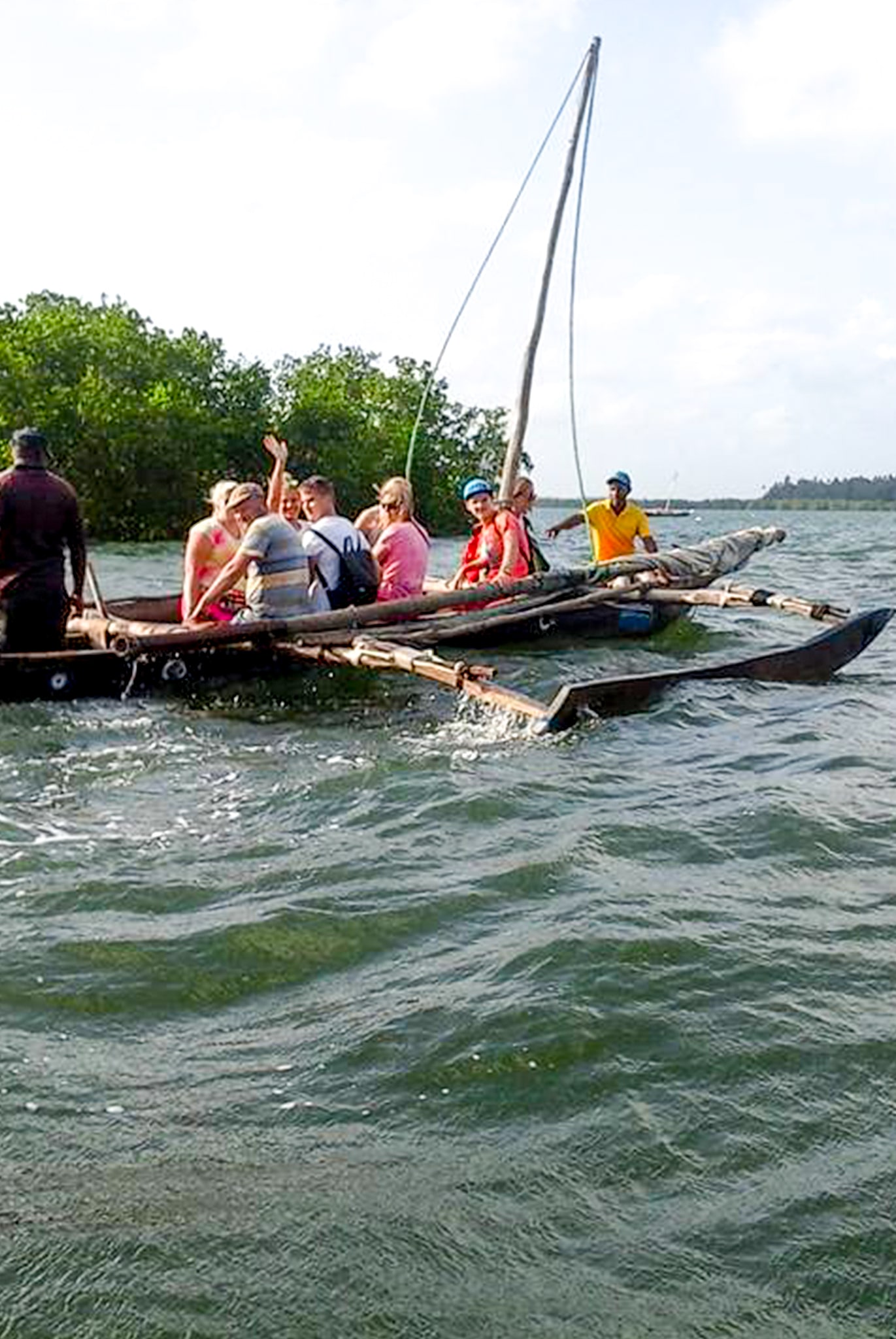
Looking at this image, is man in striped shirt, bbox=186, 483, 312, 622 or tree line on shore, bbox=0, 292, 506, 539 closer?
man in striped shirt, bbox=186, 483, 312, 622

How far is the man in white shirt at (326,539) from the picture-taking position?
10.9 metres

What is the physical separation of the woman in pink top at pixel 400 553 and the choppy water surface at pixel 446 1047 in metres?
4.22

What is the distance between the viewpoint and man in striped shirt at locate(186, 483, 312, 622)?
9758 mm

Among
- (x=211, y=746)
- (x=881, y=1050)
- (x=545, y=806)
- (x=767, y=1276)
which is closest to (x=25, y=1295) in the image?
(x=767, y=1276)

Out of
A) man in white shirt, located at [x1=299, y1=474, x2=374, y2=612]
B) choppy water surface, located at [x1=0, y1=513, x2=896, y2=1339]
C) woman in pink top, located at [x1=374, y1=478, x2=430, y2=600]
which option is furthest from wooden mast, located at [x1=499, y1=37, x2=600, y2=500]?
choppy water surface, located at [x1=0, y1=513, x2=896, y2=1339]

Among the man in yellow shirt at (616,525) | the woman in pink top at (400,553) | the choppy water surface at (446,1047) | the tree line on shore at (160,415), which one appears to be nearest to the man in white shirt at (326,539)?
the woman in pink top at (400,553)

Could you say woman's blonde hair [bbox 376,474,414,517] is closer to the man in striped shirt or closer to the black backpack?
the black backpack

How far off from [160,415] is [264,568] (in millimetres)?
27590

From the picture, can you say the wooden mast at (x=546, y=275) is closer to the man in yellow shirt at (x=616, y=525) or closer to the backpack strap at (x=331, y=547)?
the man in yellow shirt at (x=616, y=525)

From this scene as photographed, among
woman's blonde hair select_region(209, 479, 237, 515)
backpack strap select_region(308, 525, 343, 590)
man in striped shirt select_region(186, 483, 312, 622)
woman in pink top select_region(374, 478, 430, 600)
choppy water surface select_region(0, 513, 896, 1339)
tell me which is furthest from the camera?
woman in pink top select_region(374, 478, 430, 600)

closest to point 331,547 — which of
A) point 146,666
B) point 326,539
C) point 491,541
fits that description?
point 326,539

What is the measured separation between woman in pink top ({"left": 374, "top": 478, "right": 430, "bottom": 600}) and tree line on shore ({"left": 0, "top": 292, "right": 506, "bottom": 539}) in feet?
66.7

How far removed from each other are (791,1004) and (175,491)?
114 ft

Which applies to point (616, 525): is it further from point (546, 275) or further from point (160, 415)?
point (160, 415)
